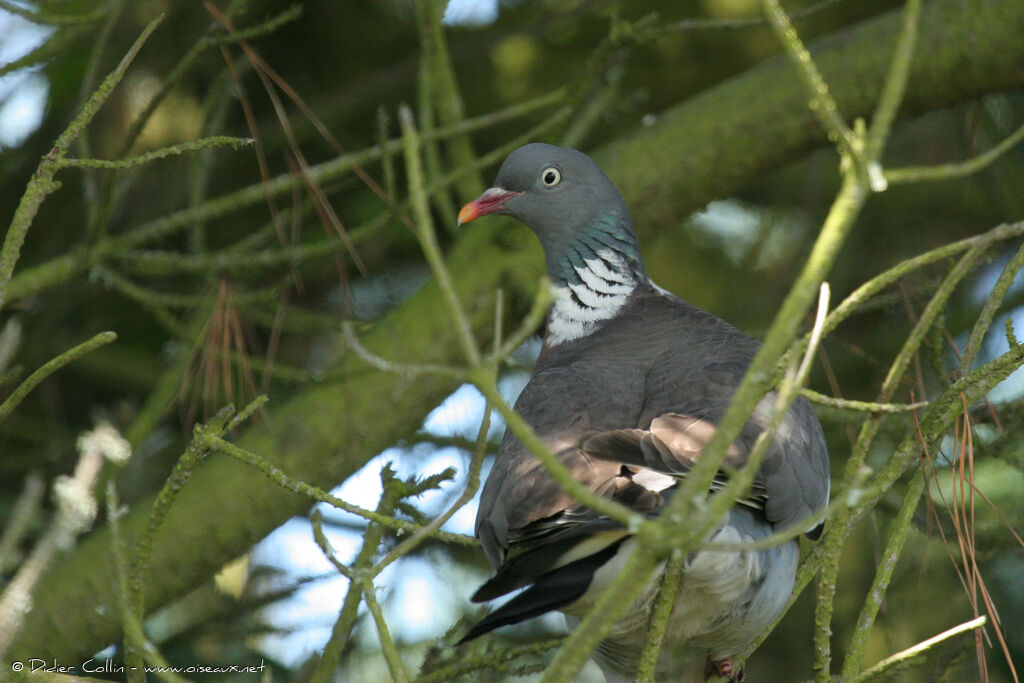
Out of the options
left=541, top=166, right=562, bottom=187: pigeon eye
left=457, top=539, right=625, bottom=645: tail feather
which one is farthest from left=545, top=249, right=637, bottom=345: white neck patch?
left=457, top=539, right=625, bottom=645: tail feather

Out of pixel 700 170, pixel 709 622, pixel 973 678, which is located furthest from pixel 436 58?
pixel 973 678

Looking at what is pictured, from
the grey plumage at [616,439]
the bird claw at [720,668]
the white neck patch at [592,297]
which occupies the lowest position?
the bird claw at [720,668]

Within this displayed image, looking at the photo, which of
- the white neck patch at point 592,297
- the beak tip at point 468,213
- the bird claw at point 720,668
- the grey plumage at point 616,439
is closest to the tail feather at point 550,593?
the grey plumage at point 616,439

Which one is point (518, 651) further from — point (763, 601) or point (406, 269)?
point (406, 269)

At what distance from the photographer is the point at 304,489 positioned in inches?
75.6

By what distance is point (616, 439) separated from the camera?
231 centimetres

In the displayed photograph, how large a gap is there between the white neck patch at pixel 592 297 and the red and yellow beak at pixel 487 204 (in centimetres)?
30

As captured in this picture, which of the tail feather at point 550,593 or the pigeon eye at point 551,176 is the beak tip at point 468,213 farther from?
the tail feather at point 550,593

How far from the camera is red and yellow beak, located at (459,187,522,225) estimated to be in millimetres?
3412

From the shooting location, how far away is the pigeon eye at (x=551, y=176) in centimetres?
345

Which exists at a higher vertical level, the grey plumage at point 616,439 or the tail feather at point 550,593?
the grey plumage at point 616,439

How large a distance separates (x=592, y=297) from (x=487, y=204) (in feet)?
1.39

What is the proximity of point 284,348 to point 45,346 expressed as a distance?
100 centimetres

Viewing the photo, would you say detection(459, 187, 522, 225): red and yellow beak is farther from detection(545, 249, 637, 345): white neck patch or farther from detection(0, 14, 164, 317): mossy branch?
detection(0, 14, 164, 317): mossy branch
